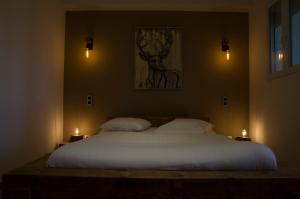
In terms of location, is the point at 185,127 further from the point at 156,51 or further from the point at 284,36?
the point at 284,36

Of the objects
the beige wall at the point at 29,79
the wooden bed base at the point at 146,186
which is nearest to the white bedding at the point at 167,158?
the wooden bed base at the point at 146,186

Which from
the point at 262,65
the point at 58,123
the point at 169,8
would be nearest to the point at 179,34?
the point at 169,8

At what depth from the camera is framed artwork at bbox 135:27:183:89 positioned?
3.51 m

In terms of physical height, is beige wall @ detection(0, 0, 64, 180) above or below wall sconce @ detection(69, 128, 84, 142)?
above

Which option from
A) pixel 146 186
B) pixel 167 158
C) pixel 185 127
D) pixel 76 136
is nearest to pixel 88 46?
pixel 76 136

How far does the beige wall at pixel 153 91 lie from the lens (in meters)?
3.51

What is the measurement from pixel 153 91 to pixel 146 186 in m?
2.10

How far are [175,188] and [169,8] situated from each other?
2.67 meters

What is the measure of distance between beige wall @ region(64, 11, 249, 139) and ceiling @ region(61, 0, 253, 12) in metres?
0.09

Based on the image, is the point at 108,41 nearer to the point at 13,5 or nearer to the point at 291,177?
the point at 13,5

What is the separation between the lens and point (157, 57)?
3.52 m

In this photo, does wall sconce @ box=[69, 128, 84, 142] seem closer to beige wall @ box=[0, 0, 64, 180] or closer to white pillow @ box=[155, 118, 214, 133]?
beige wall @ box=[0, 0, 64, 180]

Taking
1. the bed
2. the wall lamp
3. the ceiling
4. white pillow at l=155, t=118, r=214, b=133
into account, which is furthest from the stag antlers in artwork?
the bed

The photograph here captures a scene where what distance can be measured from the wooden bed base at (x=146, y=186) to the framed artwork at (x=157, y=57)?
2098 mm
